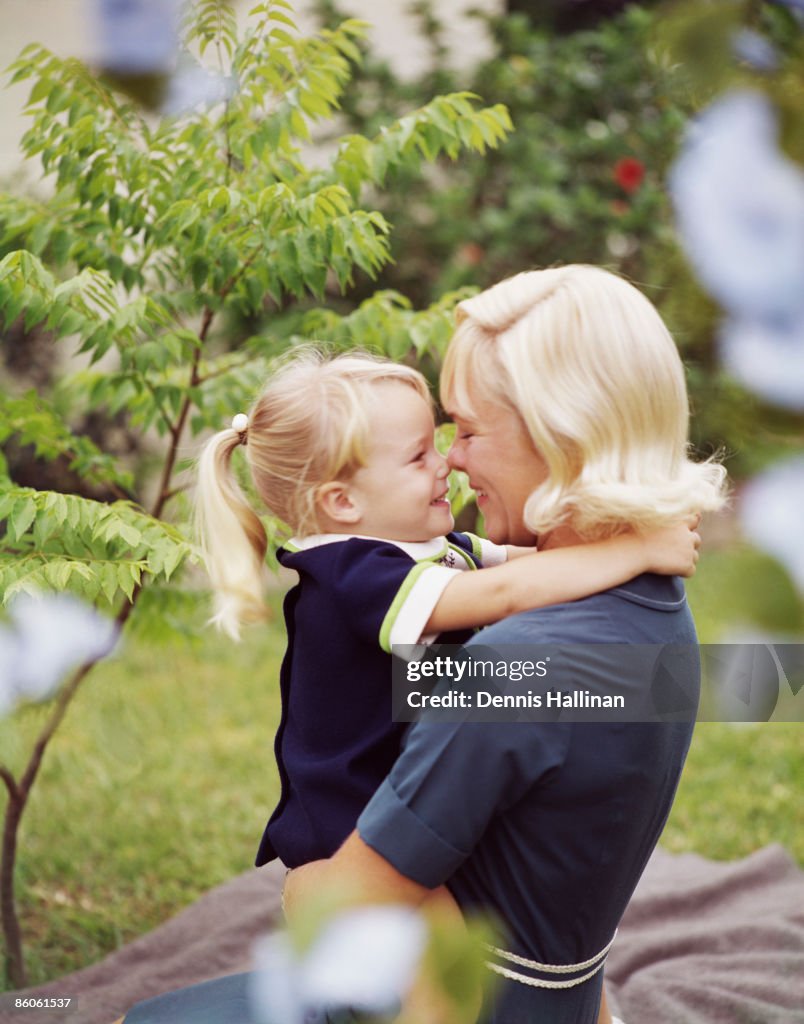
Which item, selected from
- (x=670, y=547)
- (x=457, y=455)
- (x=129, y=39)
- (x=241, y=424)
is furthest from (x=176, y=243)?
(x=129, y=39)

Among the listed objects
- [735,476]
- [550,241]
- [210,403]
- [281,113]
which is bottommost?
[550,241]

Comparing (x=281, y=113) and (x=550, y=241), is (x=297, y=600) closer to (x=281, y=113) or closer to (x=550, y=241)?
(x=281, y=113)

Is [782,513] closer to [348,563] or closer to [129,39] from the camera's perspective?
[129,39]

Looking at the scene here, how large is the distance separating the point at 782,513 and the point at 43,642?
1.84 metres

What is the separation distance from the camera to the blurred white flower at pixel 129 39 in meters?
0.57

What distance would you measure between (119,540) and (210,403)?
0.55 metres

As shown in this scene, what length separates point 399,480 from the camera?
1499 mm

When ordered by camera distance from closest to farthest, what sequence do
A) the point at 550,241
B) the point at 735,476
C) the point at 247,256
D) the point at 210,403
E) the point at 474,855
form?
the point at 735,476, the point at 474,855, the point at 247,256, the point at 210,403, the point at 550,241

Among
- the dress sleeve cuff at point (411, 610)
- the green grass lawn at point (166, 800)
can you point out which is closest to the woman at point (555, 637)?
the dress sleeve cuff at point (411, 610)

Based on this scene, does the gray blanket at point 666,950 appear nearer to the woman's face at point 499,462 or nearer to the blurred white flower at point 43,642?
the blurred white flower at point 43,642

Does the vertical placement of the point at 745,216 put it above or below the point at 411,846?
above

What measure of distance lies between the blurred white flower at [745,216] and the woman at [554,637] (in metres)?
0.85

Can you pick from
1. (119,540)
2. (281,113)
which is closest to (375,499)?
(119,540)

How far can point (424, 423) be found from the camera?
1.54 meters
